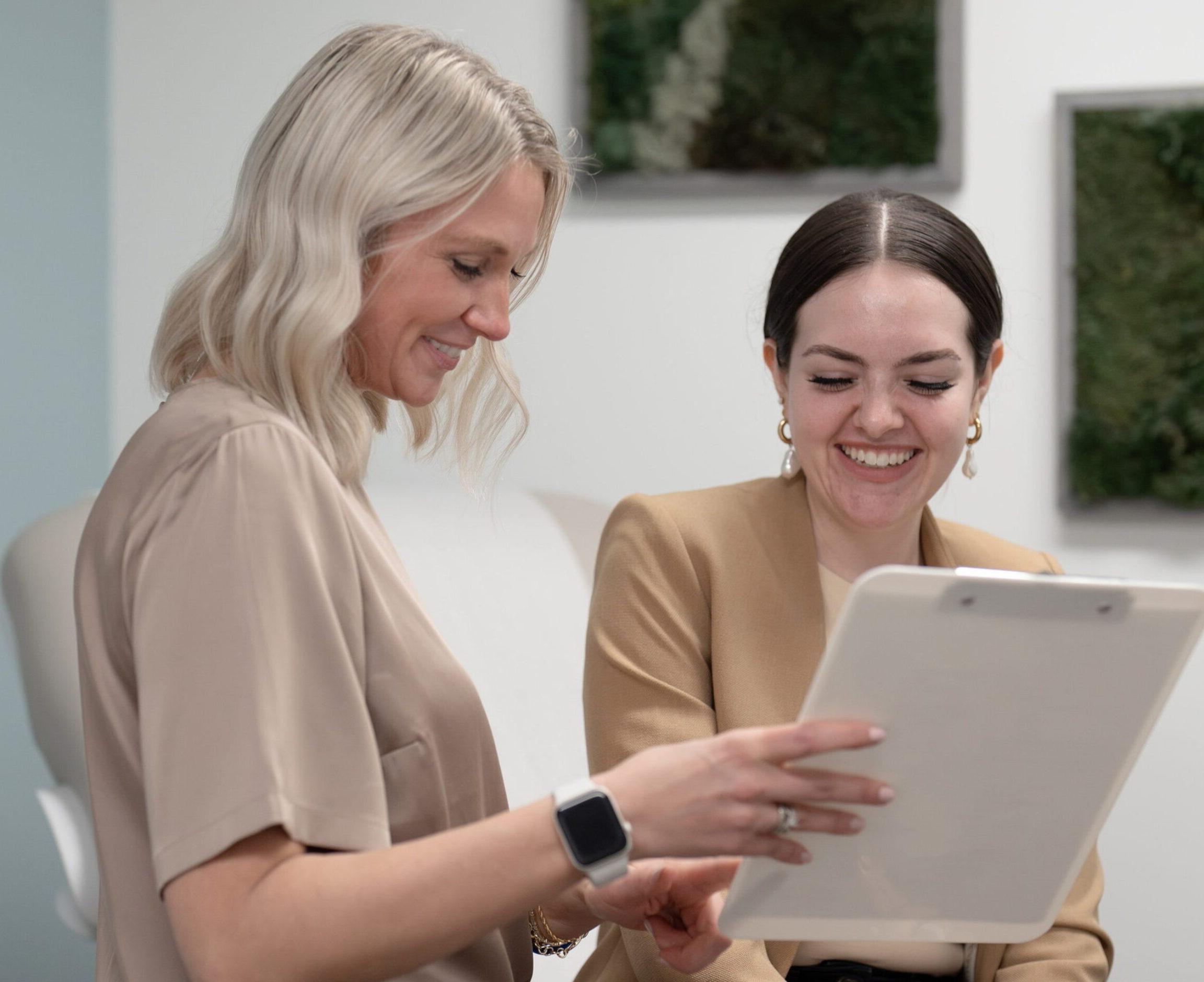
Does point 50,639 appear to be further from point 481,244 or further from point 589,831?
point 589,831

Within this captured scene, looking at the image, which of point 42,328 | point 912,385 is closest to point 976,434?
point 912,385

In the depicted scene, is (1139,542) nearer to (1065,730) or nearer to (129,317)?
(1065,730)

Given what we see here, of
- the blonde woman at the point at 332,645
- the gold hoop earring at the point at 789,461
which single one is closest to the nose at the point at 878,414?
the gold hoop earring at the point at 789,461

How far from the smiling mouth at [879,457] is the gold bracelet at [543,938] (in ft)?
1.86

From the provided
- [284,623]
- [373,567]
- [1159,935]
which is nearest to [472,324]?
[373,567]

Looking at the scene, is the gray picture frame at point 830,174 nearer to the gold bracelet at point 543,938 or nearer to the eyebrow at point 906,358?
the eyebrow at point 906,358

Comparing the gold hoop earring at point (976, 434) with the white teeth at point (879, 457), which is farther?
the gold hoop earring at point (976, 434)

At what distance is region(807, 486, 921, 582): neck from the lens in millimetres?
1545

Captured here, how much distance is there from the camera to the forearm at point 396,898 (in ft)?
2.74

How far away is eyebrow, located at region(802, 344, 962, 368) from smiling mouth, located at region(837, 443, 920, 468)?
0.09 metres

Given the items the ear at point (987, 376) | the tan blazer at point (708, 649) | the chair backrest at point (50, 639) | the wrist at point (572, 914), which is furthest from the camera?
the chair backrest at point (50, 639)

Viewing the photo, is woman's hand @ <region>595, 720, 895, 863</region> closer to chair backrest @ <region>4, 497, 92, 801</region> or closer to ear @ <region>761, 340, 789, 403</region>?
ear @ <region>761, 340, 789, 403</region>

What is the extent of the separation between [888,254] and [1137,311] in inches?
37.2

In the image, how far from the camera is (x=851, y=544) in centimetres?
155
